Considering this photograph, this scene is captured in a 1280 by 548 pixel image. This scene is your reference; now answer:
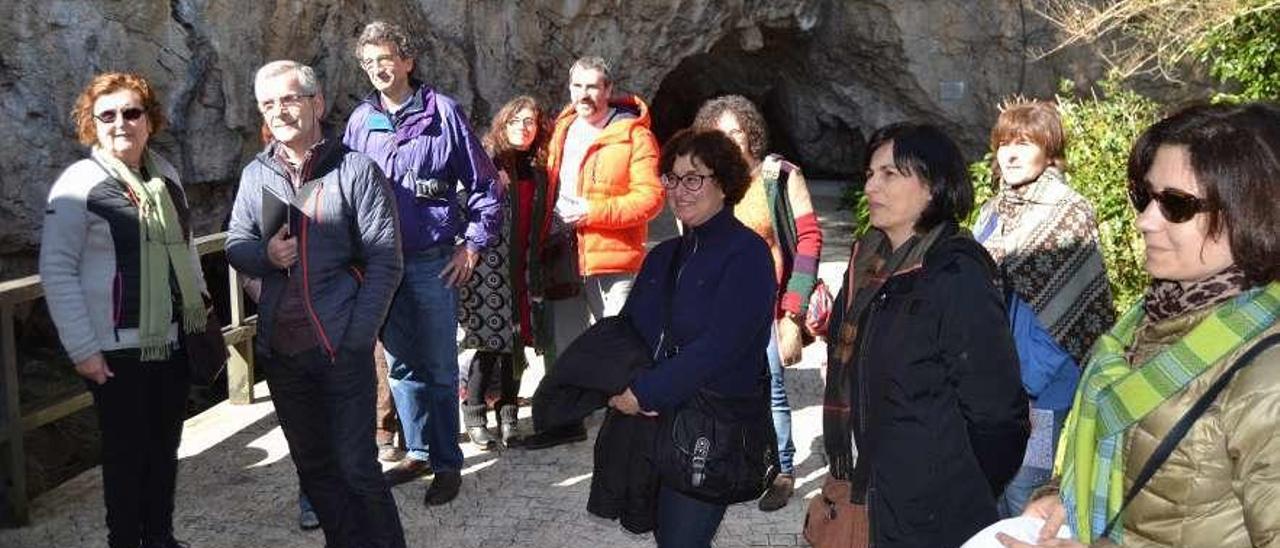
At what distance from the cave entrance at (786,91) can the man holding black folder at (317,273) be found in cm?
1401

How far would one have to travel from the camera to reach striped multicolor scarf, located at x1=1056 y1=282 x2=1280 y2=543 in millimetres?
1676

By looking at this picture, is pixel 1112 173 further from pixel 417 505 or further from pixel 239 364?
pixel 239 364

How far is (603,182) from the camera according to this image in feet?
16.0

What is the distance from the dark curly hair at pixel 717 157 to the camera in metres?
3.13

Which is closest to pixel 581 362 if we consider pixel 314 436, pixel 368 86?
pixel 314 436

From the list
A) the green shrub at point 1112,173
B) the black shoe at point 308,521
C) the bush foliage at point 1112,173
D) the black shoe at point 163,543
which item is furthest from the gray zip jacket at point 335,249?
the green shrub at point 1112,173

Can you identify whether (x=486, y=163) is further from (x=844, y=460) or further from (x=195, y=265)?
(x=844, y=460)

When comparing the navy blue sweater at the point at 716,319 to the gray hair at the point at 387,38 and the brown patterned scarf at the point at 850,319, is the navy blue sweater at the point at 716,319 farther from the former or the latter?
the gray hair at the point at 387,38

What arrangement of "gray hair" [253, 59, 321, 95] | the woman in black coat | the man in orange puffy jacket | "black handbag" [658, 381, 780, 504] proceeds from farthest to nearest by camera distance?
1. the man in orange puffy jacket
2. "gray hair" [253, 59, 321, 95]
3. "black handbag" [658, 381, 780, 504]
4. the woman in black coat

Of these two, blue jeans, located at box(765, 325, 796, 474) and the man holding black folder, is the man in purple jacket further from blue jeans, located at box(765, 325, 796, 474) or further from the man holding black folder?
blue jeans, located at box(765, 325, 796, 474)

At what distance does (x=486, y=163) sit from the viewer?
15.2 feet

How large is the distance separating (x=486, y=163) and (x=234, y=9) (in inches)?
255

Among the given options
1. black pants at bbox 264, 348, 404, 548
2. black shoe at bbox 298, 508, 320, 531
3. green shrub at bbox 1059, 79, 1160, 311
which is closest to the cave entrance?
green shrub at bbox 1059, 79, 1160, 311

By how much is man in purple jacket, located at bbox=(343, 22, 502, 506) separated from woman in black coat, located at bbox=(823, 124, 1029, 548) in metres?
2.24
